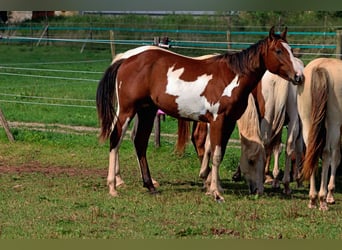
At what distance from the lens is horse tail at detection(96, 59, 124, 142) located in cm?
871

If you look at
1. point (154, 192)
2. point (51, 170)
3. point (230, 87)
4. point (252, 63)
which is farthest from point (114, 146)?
point (252, 63)

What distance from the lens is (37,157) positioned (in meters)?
11.1

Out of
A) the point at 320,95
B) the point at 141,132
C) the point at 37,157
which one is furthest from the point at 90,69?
the point at 320,95

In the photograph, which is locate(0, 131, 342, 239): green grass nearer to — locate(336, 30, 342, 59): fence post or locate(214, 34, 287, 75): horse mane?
locate(214, 34, 287, 75): horse mane

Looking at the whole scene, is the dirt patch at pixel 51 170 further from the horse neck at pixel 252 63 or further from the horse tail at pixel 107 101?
the horse neck at pixel 252 63

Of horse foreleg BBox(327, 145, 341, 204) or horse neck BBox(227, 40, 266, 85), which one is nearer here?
horse foreleg BBox(327, 145, 341, 204)

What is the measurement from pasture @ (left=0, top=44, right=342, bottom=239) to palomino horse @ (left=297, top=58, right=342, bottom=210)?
0.47 meters

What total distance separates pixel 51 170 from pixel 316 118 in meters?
4.14

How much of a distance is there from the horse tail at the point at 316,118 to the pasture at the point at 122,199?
49 centimetres

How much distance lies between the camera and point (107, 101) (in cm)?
873

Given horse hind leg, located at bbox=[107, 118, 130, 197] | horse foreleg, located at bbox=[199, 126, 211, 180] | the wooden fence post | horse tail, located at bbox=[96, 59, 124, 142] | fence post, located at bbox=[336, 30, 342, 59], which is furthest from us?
the wooden fence post

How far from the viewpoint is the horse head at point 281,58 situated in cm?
785

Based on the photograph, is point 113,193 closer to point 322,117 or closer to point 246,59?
point 246,59

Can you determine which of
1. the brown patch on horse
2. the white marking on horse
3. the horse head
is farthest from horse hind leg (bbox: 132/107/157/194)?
the horse head
